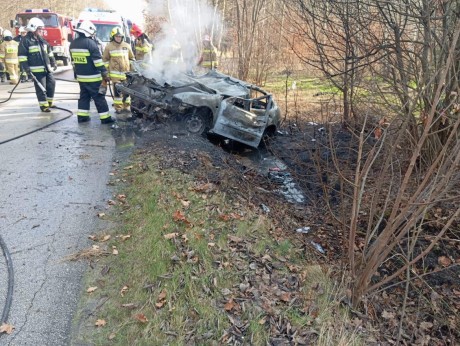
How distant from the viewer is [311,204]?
19.1 feet

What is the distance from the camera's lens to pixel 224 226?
418cm

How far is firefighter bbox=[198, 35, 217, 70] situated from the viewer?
1457cm

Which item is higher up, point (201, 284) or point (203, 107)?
point (203, 107)

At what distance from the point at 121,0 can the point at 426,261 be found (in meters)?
19.2

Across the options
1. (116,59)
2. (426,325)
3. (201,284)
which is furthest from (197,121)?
(426,325)

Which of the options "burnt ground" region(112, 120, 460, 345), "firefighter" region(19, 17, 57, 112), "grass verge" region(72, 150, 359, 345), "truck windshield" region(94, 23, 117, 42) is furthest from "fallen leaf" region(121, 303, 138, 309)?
"truck windshield" region(94, 23, 117, 42)

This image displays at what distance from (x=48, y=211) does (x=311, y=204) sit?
143 inches

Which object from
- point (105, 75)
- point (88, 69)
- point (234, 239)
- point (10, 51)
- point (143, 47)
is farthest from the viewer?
point (10, 51)

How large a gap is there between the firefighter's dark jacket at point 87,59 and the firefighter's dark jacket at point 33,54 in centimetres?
159

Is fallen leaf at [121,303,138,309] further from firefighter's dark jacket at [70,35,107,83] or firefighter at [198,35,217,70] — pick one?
firefighter at [198,35,217,70]

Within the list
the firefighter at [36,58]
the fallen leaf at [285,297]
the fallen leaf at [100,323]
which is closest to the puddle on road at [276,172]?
the fallen leaf at [285,297]

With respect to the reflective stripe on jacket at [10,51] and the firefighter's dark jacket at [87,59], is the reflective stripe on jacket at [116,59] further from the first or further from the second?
the reflective stripe on jacket at [10,51]

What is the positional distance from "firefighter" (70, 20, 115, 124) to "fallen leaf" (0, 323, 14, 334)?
6.01m

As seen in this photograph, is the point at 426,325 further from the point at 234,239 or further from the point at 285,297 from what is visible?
the point at 234,239
